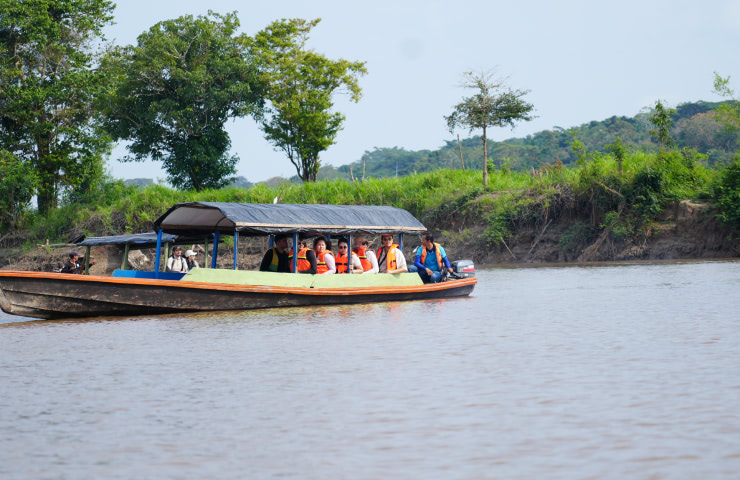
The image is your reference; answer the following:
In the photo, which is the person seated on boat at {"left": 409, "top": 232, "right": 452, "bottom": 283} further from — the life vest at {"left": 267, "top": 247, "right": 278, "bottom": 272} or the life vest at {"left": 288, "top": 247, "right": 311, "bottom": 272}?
the life vest at {"left": 267, "top": 247, "right": 278, "bottom": 272}

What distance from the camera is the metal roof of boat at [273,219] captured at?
1420 centimetres

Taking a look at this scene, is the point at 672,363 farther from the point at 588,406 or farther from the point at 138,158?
the point at 138,158

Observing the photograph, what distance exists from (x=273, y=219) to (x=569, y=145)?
53.0 metres

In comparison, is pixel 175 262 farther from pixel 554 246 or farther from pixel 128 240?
pixel 554 246

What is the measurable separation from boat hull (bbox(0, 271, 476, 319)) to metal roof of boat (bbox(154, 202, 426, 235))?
112cm

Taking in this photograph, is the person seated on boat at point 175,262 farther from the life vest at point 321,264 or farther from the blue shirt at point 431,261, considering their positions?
the blue shirt at point 431,261

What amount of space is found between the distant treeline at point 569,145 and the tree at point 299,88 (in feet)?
9.63

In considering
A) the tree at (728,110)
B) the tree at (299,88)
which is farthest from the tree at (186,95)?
the tree at (728,110)

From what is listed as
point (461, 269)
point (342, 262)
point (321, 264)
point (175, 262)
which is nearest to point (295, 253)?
point (321, 264)

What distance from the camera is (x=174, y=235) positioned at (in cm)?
1638

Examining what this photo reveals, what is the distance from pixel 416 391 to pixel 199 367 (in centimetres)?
265

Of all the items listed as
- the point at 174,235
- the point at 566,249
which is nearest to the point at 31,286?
the point at 174,235

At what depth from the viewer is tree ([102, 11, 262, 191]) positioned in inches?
1490

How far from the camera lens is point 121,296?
43.8 feet
